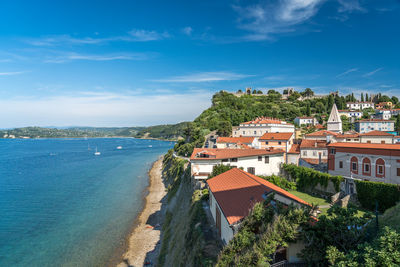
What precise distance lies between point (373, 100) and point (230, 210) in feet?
429

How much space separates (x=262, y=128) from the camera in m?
65.0

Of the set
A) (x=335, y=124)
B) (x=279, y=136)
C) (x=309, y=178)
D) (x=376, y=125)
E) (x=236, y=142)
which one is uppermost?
(x=335, y=124)

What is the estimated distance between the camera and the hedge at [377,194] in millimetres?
19375

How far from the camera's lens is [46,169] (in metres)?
Answer: 73.3

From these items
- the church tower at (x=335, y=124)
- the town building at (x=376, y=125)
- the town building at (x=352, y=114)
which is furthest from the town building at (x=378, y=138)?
the town building at (x=352, y=114)

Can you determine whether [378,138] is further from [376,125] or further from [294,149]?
[376,125]

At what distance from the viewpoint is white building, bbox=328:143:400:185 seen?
22.3 meters

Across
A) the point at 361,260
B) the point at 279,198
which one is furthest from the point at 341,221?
the point at 279,198

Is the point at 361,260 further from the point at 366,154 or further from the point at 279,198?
the point at 366,154

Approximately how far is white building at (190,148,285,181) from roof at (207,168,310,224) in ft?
34.5

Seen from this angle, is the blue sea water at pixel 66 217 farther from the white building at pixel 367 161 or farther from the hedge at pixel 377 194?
the white building at pixel 367 161

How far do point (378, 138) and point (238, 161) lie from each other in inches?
1272

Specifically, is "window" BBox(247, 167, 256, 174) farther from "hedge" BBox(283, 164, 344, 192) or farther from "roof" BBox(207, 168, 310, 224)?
"roof" BBox(207, 168, 310, 224)

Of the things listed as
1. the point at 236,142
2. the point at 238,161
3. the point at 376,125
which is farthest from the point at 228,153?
the point at 376,125
